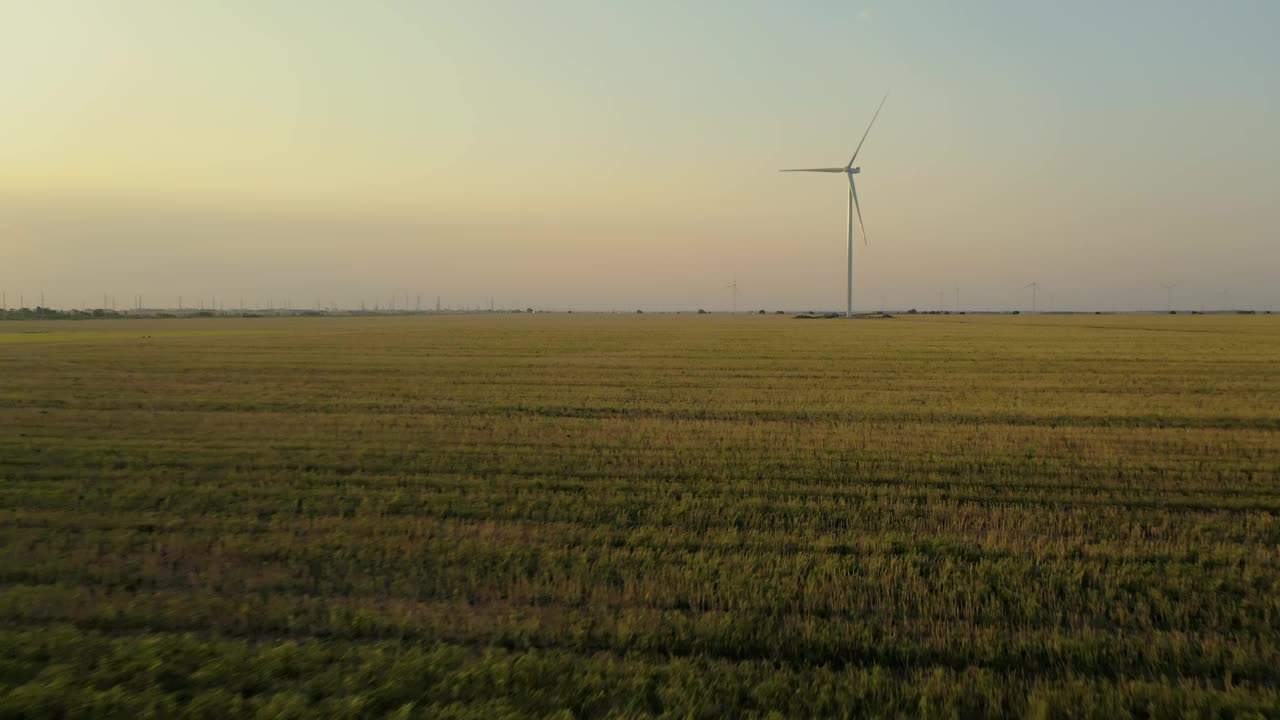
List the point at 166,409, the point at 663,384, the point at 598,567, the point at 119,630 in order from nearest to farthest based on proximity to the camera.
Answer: the point at 119,630 < the point at 598,567 < the point at 166,409 < the point at 663,384

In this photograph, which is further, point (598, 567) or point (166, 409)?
point (166, 409)

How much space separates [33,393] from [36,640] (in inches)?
843

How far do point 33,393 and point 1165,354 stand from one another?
50.4 m

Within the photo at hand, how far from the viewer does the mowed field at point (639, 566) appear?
4.65 m

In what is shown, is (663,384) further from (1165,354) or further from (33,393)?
(1165,354)

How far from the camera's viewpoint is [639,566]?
6918mm

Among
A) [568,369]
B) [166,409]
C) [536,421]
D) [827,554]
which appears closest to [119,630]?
[827,554]

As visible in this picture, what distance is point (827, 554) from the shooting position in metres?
7.28

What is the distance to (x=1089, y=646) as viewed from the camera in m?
5.24

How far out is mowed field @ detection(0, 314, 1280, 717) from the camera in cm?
465

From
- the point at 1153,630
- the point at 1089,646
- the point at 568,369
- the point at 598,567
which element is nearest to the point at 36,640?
the point at 598,567

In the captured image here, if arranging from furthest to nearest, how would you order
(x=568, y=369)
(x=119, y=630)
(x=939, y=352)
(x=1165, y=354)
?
(x=939, y=352)
(x=1165, y=354)
(x=568, y=369)
(x=119, y=630)

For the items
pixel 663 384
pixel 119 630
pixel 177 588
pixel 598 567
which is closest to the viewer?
pixel 119 630

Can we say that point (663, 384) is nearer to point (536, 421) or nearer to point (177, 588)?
point (536, 421)
